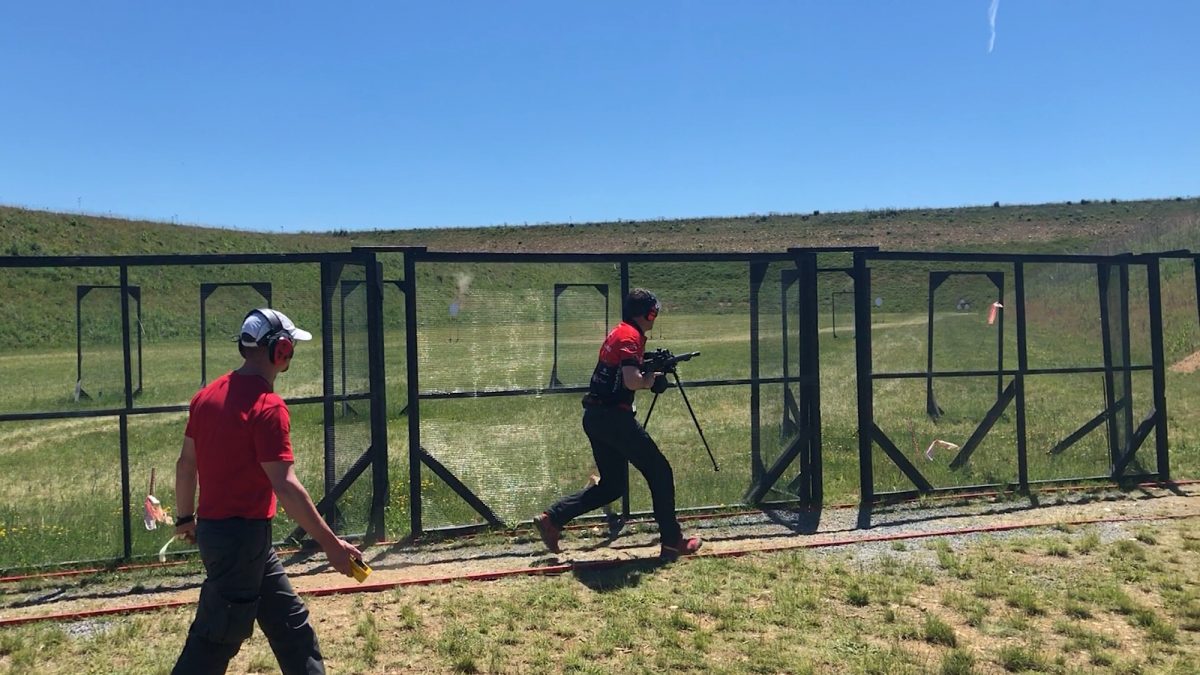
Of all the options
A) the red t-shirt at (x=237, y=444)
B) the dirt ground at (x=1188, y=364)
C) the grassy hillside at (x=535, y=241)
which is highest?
the grassy hillside at (x=535, y=241)

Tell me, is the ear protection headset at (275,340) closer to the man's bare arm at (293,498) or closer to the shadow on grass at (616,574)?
the man's bare arm at (293,498)

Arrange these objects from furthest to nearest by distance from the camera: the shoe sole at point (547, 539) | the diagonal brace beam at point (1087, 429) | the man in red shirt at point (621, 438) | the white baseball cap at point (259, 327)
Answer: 1. the diagonal brace beam at point (1087, 429)
2. the shoe sole at point (547, 539)
3. the man in red shirt at point (621, 438)
4. the white baseball cap at point (259, 327)

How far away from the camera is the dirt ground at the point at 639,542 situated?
5742 mm

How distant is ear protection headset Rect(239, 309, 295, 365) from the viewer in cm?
344

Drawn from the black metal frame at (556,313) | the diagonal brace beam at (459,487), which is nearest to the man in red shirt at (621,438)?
the diagonal brace beam at (459,487)

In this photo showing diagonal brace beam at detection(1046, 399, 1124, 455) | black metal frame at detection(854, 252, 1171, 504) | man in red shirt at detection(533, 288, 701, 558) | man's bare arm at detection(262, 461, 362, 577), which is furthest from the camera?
diagonal brace beam at detection(1046, 399, 1124, 455)

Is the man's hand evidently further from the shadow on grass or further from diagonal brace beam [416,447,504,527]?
diagonal brace beam [416,447,504,527]

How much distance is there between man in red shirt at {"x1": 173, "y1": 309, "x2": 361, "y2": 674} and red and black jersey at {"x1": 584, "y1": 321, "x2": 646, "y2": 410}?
289cm

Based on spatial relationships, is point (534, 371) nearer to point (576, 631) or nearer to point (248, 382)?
point (576, 631)

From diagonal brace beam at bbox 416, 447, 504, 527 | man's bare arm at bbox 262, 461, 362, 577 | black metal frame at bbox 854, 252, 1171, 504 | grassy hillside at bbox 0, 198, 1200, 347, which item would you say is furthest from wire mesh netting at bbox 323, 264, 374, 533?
black metal frame at bbox 854, 252, 1171, 504

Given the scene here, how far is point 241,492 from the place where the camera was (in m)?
3.34

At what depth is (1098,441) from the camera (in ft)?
29.9

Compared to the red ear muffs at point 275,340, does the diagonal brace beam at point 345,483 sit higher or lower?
lower

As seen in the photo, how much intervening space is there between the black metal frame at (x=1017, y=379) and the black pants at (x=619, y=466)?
2.47 meters
